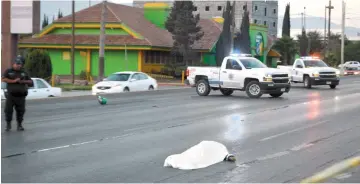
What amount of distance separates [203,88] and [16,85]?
15.5m

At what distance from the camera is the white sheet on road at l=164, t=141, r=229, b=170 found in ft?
31.8

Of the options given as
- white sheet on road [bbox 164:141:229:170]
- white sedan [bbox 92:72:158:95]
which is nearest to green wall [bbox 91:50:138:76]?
white sedan [bbox 92:72:158:95]

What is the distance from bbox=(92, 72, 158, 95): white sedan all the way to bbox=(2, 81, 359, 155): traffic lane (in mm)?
3548

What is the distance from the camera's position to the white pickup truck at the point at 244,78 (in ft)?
A: 87.9

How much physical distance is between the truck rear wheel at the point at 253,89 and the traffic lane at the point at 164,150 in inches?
311

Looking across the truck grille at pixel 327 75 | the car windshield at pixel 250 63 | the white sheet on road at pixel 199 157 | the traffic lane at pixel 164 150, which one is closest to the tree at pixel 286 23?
the truck grille at pixel 327 75

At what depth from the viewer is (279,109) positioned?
21125 millimetres

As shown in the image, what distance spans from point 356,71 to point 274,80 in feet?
151

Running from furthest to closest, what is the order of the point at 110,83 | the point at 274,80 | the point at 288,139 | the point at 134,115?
the point at 110,83
the point at 274,80
the point at 134,115
the point at 288,139

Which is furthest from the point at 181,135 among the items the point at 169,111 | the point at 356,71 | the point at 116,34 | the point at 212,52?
the point at 356,71

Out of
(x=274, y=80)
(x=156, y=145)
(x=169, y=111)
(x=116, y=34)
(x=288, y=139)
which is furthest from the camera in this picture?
(x=116, y=34)

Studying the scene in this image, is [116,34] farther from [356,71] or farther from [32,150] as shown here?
[32,150]

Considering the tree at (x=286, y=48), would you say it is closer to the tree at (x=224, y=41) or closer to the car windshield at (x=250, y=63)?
the tree at (x=224, y=41)

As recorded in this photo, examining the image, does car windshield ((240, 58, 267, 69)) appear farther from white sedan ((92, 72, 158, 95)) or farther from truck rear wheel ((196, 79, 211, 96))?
white sedan ((92, 72, 158, 95))
